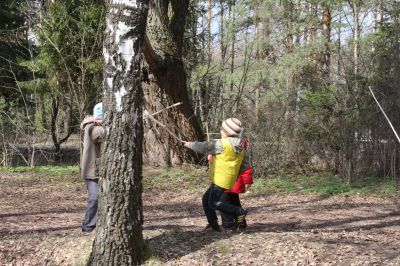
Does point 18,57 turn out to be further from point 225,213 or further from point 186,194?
point 225,213

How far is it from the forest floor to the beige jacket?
77cm

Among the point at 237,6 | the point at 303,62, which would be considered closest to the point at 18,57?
the point at 237,6

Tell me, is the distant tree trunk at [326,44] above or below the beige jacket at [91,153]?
above

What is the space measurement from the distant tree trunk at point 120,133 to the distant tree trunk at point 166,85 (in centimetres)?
694

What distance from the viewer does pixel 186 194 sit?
37.2 ft

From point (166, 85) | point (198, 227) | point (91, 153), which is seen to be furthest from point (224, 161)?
point (166, 85)

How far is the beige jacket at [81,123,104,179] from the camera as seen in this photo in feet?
21.1

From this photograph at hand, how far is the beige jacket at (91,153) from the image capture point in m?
6.43

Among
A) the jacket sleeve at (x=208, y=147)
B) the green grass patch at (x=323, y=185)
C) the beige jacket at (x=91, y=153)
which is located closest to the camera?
the jacket sleeve at (x=208, y=147)

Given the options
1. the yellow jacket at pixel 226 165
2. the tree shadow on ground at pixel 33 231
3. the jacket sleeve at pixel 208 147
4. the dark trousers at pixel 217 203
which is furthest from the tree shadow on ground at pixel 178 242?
the tree shadow on ground at pixel 33 231

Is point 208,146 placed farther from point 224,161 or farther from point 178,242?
point 178,242

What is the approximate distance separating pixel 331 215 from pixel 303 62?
10.1 meters

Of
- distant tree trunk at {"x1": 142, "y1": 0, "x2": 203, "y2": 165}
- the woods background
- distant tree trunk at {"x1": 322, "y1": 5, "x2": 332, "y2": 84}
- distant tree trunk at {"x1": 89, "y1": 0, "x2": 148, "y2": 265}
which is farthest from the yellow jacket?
distant tree trunk at {"x1": 322, "y1": 5, "x2": 332, "y2": 84}

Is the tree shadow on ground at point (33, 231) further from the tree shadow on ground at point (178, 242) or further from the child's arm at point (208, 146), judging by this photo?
the child's arm at point (208, 146)
